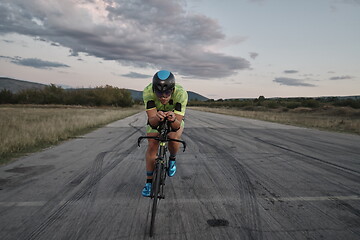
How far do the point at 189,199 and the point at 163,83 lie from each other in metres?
1.88

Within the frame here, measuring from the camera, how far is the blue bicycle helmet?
2.85 m

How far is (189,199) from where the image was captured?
3562 millimetres

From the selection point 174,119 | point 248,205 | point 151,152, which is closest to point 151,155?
point 151,152

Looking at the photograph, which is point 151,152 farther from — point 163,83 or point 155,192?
point 163,83

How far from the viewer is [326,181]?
444 centimetres

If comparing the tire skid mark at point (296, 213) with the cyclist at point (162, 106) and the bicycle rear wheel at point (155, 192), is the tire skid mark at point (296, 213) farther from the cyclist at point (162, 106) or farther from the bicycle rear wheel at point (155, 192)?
the cyclist at point (162, 106)

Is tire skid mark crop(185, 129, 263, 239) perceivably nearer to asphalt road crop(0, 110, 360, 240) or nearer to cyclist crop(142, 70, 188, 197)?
asphalt road crop(0, 110, 360, 240)

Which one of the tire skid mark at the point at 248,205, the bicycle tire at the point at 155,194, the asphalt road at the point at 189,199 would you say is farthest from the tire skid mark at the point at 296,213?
the bicycle tire at the point at 155,194

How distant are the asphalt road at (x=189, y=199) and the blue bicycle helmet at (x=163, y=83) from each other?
1637 millimetres

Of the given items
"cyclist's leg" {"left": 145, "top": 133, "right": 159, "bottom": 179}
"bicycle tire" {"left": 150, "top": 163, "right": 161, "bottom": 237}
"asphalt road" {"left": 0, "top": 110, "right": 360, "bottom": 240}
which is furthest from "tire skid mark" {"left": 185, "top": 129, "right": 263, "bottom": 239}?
"cyclist's leg" {"left": 145, "top": 133, "right": 159, "bottom": 179}

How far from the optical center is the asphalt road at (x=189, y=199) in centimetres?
265

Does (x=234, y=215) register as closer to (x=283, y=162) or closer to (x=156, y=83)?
(x=156, y=83)

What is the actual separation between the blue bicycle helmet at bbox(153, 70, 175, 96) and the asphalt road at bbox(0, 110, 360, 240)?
5.37 ft

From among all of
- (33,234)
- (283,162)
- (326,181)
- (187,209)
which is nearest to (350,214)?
(326,181)
